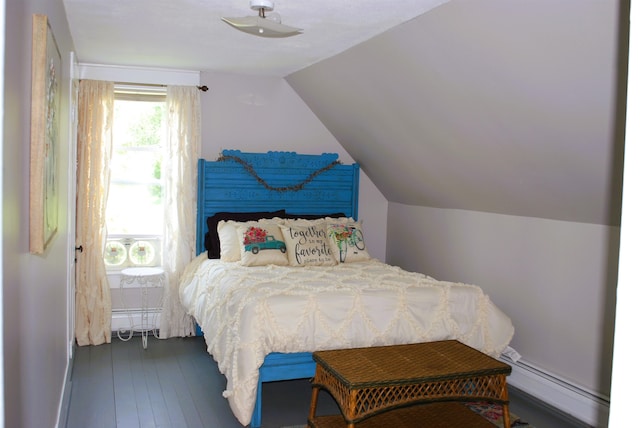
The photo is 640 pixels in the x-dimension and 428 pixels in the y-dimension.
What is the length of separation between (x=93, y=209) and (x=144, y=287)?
79 centimetres

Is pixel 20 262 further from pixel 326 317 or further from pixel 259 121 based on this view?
pixel 259 121

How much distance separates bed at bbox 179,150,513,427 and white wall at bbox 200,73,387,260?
15 cm

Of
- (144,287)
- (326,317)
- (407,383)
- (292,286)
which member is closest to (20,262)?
(407,383)

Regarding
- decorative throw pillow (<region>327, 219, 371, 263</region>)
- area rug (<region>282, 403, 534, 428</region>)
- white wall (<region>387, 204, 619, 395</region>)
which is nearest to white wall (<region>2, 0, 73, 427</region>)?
area rug (<region>282, 403, 534, 428</region>)

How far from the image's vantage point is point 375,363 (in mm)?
2975

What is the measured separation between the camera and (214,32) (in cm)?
381

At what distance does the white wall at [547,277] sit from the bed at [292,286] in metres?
0.35

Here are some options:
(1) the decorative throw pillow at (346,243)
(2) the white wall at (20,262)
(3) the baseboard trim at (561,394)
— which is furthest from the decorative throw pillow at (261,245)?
(2) the white wall at (20,262)

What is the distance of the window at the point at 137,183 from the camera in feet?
16.9

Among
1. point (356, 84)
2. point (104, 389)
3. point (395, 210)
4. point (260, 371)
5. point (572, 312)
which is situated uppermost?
point (356, 84)

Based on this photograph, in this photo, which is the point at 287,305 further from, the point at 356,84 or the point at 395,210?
the point at 395,210

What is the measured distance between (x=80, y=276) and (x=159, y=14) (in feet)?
7.88

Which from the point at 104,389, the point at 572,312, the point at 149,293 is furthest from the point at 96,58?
the point at 572,312

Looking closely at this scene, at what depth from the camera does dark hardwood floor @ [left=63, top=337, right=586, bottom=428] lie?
3389 millimetres
